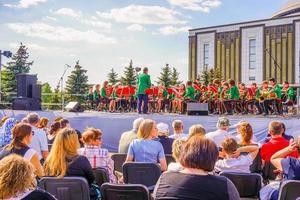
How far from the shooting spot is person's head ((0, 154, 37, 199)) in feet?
9.80

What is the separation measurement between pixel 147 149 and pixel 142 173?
2.09ft

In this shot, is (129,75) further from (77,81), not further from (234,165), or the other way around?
(234,165)

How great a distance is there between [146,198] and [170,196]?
0.84 meters

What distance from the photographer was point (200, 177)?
3252 millimetres

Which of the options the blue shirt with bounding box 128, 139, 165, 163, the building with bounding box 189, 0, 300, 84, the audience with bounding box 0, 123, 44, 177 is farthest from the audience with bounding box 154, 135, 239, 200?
the building with bounding box 189, 0, 300, 84

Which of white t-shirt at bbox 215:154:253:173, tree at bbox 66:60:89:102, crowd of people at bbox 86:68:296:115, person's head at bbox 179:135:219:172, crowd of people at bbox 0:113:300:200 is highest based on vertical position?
tree at bbox 66:60:89:102

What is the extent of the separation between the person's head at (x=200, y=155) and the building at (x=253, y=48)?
38.9 m

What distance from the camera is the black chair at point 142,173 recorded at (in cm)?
536

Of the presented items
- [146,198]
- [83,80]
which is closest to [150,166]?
[146,198]

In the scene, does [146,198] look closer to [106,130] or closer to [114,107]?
[106,130]

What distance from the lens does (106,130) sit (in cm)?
1331

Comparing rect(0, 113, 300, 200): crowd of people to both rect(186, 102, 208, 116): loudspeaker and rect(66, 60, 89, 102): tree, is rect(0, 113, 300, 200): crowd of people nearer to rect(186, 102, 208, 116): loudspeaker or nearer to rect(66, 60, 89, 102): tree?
rect(186, 102, 208, 116): loudspeaker

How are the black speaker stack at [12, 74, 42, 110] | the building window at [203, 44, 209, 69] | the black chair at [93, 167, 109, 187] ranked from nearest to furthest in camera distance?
the black chair at [93, 167, 109, 187] < the black speaker stack at [12, 74, 42, 110] < the building window at [203, 44, 209, 69]

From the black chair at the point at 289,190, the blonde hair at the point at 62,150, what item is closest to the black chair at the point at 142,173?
the blonde hair at the point at 62,150
